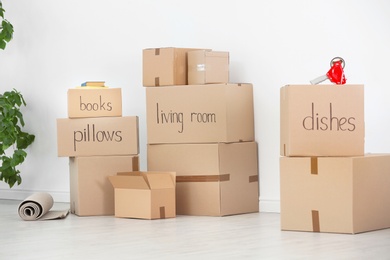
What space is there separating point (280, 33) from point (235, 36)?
0.28 m

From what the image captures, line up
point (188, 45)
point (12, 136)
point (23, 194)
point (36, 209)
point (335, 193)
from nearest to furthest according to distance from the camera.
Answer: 1. point (335, 193)
2. point (36, 209)
3. point (188, 45)
4. point (12, 136)
5. point (23, 194)

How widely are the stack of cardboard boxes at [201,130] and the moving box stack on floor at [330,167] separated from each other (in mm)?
646

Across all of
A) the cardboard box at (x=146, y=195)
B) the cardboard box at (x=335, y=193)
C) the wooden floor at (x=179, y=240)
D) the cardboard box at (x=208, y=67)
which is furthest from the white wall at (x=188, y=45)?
the wooden floor at (x=179, y=240)

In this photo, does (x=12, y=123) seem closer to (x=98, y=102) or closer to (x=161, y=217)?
(x=98, y=102)

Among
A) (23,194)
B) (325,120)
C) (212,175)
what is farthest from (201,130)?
(23,194)

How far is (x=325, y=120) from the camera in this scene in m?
3.54

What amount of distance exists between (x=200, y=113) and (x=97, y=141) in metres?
0.57

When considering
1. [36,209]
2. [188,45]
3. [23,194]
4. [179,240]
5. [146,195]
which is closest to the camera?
[179,240]

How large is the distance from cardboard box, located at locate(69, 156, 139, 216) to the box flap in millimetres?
175

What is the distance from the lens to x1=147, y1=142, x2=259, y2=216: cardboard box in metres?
4.18

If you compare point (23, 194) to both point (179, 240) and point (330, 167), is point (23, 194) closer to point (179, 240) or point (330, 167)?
point (179, 240)

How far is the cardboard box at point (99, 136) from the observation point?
4.34 m

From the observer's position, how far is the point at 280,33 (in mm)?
4316

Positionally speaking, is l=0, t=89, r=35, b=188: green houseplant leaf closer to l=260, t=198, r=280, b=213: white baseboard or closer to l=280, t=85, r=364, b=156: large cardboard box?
l=260, t=198, r=280, b=213: white baseboard
